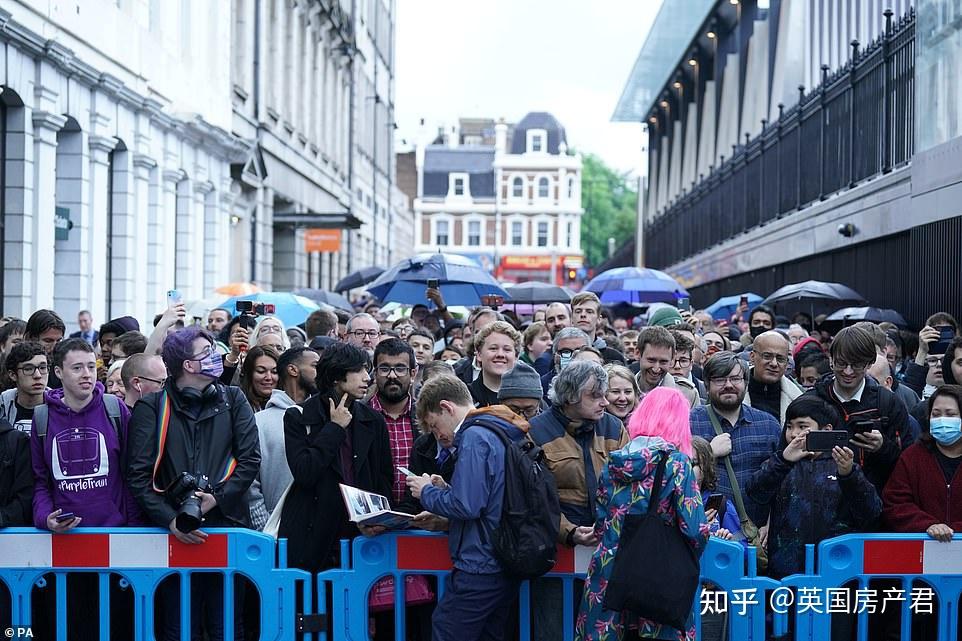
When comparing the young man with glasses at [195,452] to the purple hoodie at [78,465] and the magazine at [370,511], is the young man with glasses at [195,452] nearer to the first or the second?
the purple hoodie at [78,465]

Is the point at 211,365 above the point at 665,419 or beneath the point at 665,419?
above

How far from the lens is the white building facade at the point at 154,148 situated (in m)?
18.5

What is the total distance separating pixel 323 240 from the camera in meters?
36.9

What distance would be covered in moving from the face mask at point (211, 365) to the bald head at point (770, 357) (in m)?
3.58

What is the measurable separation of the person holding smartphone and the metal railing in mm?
11345

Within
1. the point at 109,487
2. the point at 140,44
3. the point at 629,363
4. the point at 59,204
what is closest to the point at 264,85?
the point at 140,44

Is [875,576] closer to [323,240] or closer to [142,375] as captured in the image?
[142,375]

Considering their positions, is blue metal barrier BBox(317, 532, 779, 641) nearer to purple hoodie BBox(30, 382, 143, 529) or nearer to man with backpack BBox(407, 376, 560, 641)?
man with backpack BBox(407, 376, 560, 641)

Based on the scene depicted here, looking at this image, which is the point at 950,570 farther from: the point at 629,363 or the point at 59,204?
the point at 59,204

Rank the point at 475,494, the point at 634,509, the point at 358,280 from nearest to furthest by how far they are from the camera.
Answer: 1. the point at 634,509
2. the point at 475,494
3. the point at 358,280

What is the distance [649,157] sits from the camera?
65.8 meters

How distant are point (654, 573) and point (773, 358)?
322 cm

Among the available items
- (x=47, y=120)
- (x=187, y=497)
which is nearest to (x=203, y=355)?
(x=187, y=497)

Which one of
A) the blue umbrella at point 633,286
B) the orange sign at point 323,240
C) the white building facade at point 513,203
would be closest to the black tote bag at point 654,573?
the blue umbrella at point 633,286
